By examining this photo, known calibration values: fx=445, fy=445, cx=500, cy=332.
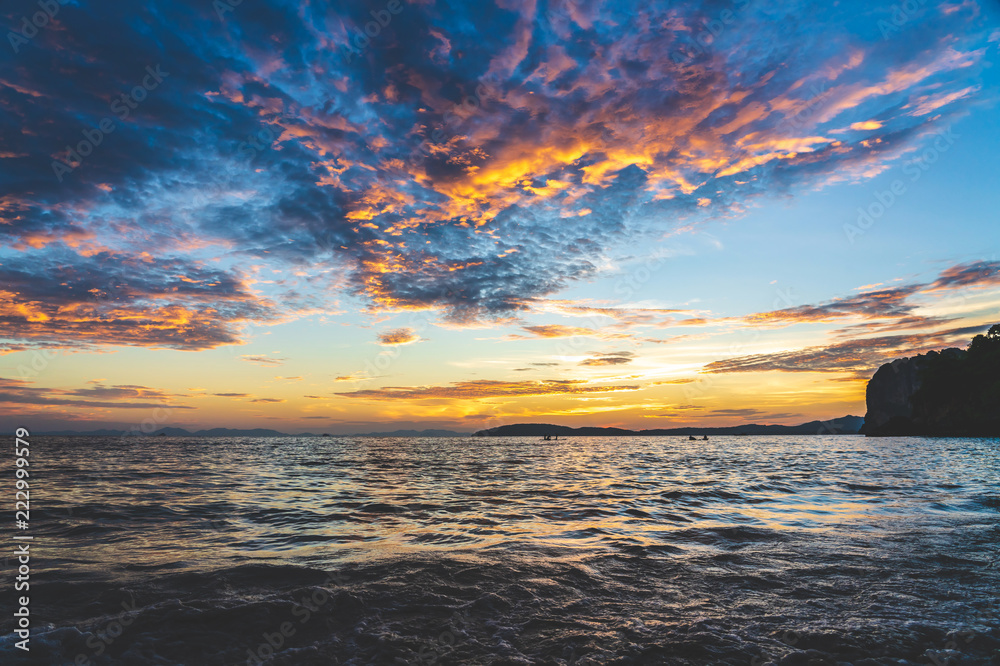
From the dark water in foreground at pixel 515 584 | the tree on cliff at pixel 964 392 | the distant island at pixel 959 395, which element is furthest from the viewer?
the distant island at pixel 959 395

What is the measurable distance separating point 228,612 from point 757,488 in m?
22.6

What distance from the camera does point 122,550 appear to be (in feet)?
32.0

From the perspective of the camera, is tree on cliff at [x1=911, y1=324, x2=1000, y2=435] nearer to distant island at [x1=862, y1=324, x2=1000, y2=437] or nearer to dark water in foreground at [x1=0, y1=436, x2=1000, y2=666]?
distant island at [x1=862, y1=324, x2=1000, y2=437]

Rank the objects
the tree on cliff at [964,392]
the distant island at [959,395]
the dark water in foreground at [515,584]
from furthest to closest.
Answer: the distant island at [959,395] → the tree on cliff at [964,392] → the dark water in foreground at [515,584]

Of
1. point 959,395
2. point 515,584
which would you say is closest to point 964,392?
point 959,395

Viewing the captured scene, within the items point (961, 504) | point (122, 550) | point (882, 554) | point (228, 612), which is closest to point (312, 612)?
point (228, 612)

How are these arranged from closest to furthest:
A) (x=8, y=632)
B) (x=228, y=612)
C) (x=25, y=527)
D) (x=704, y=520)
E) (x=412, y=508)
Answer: (x=8, y=632) → (x=228, y=612) → (x=25, y=527) → (x=704, y=520) → (x=412, y=508)

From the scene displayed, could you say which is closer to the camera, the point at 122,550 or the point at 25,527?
the point at 122,550

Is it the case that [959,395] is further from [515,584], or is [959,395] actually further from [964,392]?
[515,584]

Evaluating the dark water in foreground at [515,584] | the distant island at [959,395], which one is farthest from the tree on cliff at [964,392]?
the dark water in foreground at [515,584]

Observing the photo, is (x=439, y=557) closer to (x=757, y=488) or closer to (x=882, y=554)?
(x=882, y=554)

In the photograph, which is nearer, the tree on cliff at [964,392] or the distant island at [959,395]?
the tree on cliff at [964,392]

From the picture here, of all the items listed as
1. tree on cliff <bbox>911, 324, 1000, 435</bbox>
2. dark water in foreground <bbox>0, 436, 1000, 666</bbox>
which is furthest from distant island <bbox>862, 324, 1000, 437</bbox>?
dark water in foreground <bbox>0, 436, 1000, 666</bbox>

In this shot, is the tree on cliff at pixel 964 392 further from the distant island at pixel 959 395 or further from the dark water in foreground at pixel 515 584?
the dark water in foreground at pixel 515 584
